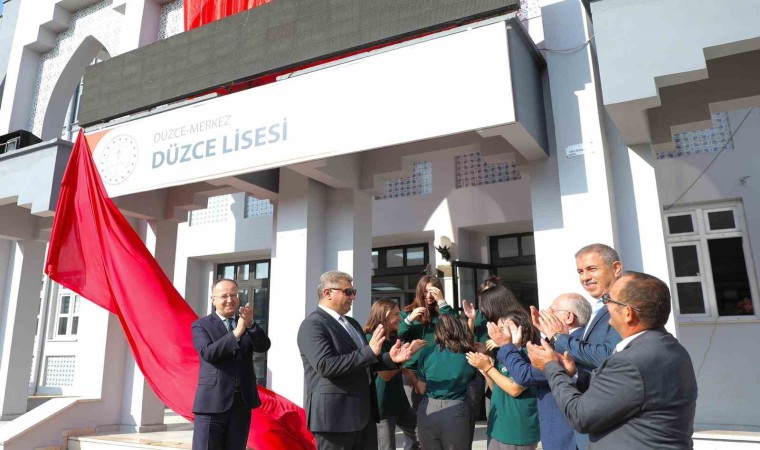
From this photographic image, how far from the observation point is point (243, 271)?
1011 cm

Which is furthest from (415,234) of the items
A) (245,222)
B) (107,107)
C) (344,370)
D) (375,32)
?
(344,370)

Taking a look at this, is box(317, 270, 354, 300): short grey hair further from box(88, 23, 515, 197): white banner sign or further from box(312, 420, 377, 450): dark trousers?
box(88, 23, 515, 197): white banner sign

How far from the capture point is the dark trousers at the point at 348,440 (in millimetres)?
2742

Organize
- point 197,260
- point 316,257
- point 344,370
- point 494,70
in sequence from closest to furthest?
1. point 344,370
2. point 494,70
3. point 316,257
4. point 197,260

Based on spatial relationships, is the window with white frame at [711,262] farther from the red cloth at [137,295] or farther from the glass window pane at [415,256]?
the red cloth at [137,295]

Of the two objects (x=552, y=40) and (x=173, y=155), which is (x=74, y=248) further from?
(x=552, y=40)

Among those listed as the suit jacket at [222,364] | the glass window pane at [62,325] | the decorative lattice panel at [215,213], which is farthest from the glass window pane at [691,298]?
the glass window pane at [62,325]

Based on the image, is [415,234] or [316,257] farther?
[415,234]

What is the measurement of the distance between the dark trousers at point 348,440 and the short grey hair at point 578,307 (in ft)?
4.11

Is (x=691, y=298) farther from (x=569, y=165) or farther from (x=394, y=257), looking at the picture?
(x=394, y=257)

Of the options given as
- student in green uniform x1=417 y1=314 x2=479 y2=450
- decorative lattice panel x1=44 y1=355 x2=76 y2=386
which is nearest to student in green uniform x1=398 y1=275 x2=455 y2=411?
student in green uniform x1=417 y1=314 x2=479 y2=450

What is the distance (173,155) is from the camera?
17.7ft

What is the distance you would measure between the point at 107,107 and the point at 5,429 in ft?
11.9

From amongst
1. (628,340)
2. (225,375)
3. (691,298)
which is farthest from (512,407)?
(691,298)
